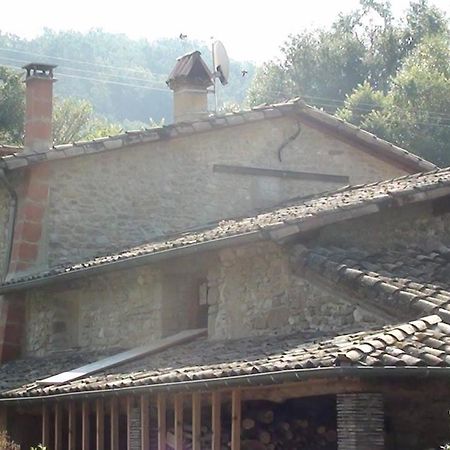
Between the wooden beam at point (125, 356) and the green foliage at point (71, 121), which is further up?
the green foliage at point (71, 121)

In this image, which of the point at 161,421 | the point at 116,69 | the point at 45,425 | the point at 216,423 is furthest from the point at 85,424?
the point at 116,69

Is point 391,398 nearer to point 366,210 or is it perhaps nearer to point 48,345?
point 366,210

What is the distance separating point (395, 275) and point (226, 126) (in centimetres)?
774

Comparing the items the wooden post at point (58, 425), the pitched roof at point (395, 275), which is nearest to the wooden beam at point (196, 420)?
the pitched roof at point (395, 275)

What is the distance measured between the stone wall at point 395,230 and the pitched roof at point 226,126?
6.07 metres

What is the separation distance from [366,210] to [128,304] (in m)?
4.53

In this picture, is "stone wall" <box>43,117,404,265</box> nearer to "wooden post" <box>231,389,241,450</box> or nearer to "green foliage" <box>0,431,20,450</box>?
"green foliage" <box>0,431,20,450</box>

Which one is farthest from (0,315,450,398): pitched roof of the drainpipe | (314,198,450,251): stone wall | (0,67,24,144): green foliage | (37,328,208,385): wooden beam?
(0,67,24,144): green foliage

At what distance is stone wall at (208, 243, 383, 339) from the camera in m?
12.8

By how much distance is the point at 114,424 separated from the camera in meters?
13.9

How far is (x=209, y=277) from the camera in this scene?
1532 cm

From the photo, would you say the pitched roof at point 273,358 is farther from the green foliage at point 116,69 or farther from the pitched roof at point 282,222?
the green foliage at point 116,69

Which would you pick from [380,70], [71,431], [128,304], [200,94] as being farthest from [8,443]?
[380,70]

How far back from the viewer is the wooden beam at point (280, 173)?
66.6 ft
